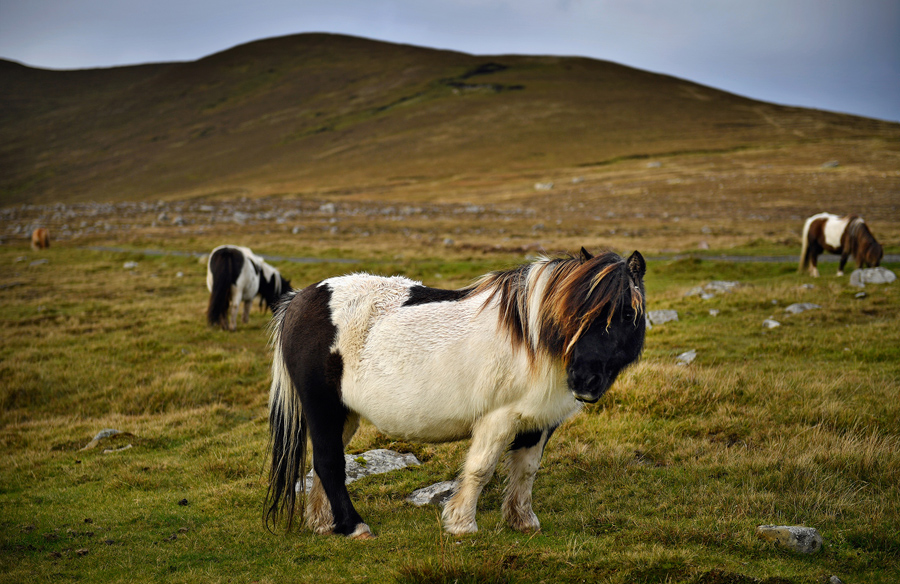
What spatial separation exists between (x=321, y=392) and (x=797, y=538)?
4038 millimetres

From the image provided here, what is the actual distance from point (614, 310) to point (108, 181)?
14292cm

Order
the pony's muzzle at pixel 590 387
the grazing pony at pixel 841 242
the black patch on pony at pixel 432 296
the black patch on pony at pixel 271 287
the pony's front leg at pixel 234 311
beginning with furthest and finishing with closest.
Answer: the black patch on pony at pixel 271 287
the grazing pony at pixel 841 242
the pony's front leg at pixel 234 311
the black patch on pony at pixel 432 296
the pony's muzzle at pixel 590 387

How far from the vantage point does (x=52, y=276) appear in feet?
81.9

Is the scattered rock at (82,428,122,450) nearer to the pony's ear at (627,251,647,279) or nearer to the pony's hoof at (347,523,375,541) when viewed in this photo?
the pony's hoof at (347,523,375,541)

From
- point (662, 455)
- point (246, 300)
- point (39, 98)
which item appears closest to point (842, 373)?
point (662, 455)

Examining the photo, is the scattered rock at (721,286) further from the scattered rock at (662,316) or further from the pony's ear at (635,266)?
the pony's ear at (635,266)

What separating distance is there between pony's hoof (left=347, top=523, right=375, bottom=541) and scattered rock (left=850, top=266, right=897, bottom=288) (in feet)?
50.5

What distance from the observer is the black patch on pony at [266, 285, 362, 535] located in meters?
5.05

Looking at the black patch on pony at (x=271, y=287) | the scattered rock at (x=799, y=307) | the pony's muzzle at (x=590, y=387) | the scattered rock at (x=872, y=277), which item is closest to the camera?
the pony's muzzle at (x=590, y=387)

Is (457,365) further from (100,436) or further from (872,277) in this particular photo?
(872,277)

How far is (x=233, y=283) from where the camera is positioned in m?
15.8

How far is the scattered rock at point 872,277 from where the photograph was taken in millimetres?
15102

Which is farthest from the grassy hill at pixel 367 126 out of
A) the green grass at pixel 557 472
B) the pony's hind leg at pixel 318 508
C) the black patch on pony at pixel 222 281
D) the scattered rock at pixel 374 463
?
the pony's hind leg at pixel 318 508

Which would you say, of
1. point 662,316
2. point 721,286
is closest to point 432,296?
point 662,316
